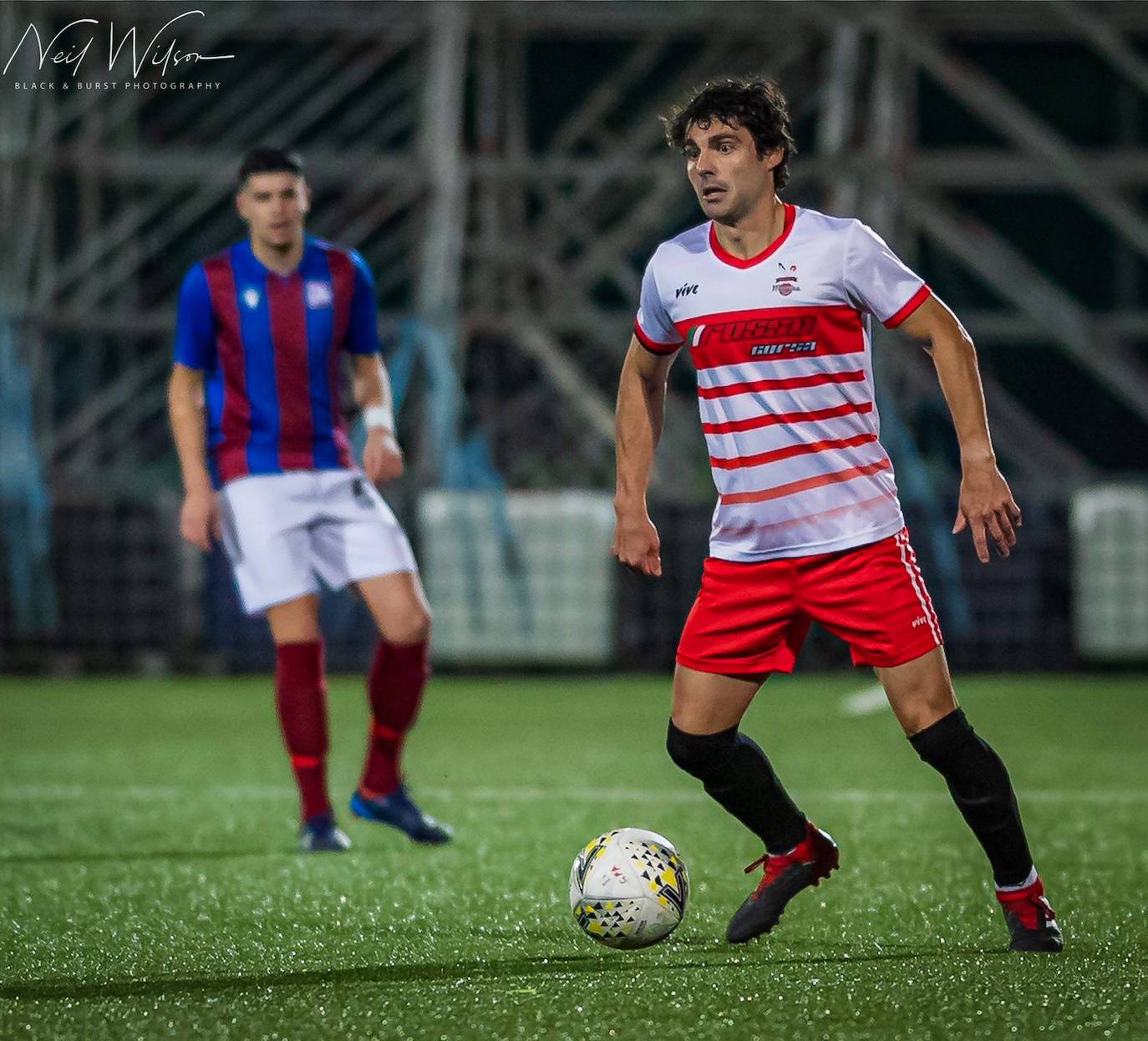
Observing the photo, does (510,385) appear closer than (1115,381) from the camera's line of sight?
No

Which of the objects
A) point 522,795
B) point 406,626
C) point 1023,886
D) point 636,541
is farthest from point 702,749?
point 522,795

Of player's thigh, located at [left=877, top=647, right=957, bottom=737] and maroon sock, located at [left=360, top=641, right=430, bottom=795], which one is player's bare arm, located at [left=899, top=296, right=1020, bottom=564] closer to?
player's thigh, located at [left=877, top=647, right=957, bottom=737]

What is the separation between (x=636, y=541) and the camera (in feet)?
12.4

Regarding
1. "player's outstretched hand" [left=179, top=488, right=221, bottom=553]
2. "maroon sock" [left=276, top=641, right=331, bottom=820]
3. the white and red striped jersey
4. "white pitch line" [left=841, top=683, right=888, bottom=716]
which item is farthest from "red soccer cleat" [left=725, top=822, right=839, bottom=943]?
"white pitch line" [left=841, top=683, right=888, bottom=716]

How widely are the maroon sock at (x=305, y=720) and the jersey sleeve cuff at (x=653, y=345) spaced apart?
174cm

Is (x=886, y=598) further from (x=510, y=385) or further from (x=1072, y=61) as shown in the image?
(x=1072, y=61)

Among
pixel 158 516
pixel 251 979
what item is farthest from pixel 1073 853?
pixel 158 516

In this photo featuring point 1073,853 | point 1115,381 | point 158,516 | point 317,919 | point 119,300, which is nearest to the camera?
point 317,919

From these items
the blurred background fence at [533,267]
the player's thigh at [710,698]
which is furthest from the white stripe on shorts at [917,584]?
the blurred background fence at [533,267]

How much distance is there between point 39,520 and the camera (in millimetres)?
11727

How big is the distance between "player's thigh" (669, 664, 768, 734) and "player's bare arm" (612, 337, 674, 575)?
242mm

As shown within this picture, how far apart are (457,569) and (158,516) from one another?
1983mm

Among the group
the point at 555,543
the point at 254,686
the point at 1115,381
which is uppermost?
the point at 1115,381

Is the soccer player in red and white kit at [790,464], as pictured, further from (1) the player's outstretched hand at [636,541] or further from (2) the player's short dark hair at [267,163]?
(2) the player's short dark hair at [267,163]
